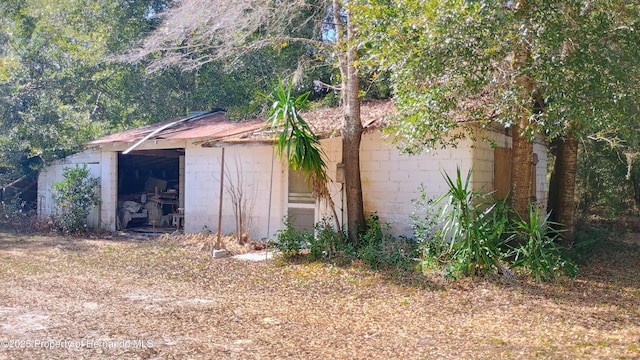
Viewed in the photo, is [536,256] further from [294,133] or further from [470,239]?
[294,133]

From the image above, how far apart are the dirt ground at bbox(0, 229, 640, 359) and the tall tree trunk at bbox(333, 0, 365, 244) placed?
1.32 m

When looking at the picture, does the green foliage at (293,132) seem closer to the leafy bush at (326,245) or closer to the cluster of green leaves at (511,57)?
the leafy bush at (326,245)

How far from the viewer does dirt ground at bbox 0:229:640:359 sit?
4898 millimetres

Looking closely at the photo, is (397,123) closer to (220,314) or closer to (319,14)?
(220,314)

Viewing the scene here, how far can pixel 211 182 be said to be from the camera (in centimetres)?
1220

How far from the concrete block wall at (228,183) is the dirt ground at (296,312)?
200 cm

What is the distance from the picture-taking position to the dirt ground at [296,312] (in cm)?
490

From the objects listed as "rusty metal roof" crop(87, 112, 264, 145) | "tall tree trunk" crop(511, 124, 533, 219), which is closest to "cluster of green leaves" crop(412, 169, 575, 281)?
"tall tree trunk" crop(511, 124, 533, 219)

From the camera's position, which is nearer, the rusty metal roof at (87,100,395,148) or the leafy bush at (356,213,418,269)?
the leafy bush at (356,213,418,269)

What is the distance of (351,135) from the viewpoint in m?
9.48

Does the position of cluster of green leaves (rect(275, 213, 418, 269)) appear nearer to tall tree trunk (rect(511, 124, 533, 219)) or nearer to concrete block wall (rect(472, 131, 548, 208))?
concrete block wall (rect(472, 131, 548, 208))

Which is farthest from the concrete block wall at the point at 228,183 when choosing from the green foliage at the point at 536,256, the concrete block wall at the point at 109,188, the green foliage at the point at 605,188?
the green foliage at the point at 605,188

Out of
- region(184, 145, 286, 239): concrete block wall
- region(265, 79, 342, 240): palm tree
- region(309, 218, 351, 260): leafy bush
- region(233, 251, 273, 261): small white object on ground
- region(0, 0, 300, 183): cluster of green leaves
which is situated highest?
region(0, 0, 300, 183): cluster of green leaves

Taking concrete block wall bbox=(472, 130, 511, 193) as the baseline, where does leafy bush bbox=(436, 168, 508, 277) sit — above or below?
below
